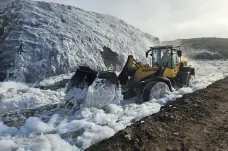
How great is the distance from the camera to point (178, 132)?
22.2 feet

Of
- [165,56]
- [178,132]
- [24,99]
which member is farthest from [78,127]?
[165,56]

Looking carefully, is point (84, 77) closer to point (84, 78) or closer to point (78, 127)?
point (84, 78)

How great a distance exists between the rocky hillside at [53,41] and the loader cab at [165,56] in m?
7.54

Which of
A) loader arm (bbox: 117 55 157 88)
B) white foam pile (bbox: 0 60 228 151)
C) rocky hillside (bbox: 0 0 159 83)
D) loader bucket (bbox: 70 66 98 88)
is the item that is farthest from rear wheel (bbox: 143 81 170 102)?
rocky hillside (bbox: 0 0 159 83)

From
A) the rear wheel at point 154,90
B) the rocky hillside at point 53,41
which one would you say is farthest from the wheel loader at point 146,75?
the rocky hillside at point 53,41

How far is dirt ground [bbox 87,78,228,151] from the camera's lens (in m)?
5.87

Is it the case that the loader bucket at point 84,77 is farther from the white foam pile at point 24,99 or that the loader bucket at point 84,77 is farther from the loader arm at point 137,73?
the loader arm at point 137,73

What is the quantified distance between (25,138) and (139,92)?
559cm

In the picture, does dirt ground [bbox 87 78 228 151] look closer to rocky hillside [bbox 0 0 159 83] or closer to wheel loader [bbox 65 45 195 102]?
wheel loader [bbox 65 45 195 102]

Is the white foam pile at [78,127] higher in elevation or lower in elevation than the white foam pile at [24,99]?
higher

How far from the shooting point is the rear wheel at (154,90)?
38.1 feet

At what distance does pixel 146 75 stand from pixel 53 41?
33.9ft

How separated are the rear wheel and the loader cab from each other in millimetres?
2680

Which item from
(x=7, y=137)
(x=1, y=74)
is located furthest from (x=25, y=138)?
(x=1, y=74)
